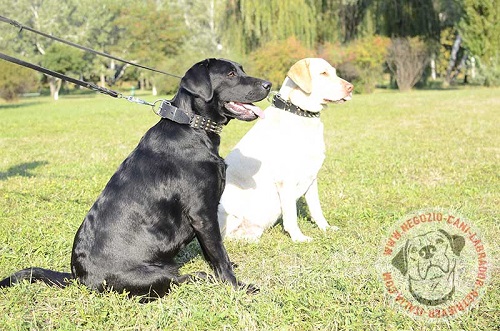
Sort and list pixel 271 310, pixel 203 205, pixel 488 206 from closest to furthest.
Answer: pixel 271 310 < pixel 203 205 < pixel 488 206

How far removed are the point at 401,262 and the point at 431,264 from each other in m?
0.20

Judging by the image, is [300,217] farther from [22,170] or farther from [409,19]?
[409,19]

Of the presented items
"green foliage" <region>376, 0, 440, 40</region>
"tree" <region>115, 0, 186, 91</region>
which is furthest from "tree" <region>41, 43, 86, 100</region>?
"green foliage" <region>376, 0, 440, 40</region>

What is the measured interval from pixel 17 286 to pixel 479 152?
7900mm

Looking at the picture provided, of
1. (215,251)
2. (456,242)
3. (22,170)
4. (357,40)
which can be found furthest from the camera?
(357,40)

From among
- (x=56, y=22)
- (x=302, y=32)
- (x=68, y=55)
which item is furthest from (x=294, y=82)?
(x=56, y=22)

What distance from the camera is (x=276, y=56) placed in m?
32.5

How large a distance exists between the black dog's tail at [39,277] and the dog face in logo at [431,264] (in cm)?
225

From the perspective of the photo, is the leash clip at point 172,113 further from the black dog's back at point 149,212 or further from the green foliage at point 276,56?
the green foliage at point 276,56

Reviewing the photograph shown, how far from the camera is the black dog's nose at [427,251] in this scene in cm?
379

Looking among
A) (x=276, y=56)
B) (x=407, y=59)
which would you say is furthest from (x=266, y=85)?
(x=407, y=59)

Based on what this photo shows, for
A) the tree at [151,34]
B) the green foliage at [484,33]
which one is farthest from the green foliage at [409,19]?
the tree at [151,34]

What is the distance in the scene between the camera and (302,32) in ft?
105

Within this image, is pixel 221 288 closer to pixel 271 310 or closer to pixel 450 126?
pixel 271 310
